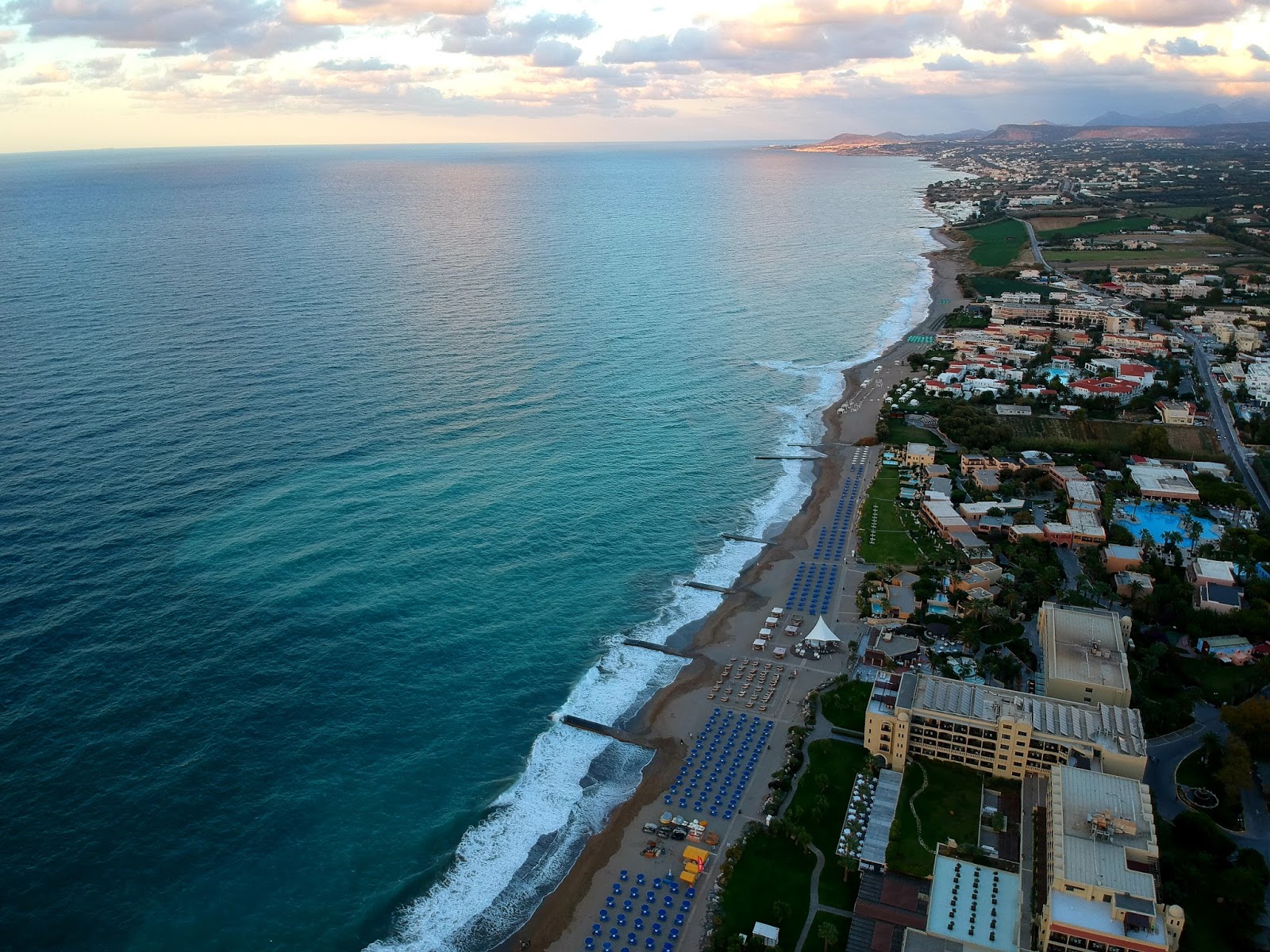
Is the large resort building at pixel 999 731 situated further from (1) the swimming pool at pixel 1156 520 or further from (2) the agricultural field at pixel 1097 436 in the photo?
(2) the agricultural field at pixel 1097 436

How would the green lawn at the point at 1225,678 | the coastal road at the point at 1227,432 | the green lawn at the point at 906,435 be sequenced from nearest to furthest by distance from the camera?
the green lawn at the point at 1225,678, the coastal road at the point at 1227,432, the green lawn at the point at 906,435

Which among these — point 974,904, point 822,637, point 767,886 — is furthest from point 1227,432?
point 767,886

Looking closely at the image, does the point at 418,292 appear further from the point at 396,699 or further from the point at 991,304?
the point at 396,699

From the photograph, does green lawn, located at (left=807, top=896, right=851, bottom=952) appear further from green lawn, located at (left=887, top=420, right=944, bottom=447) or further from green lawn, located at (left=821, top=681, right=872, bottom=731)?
green lawn, located at (left=887, top=420, right=944, bottom=447)

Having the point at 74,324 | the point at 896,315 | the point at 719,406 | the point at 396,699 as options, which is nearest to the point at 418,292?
the point at 74,324

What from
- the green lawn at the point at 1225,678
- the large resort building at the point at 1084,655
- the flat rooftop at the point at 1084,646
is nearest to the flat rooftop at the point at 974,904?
the large resort building at the point at 1084,655

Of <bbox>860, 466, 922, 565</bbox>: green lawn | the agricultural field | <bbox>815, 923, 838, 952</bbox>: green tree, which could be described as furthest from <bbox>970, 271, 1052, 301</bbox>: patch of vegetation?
<bbox>815, 923, 838, 952</bbox>: green tree
